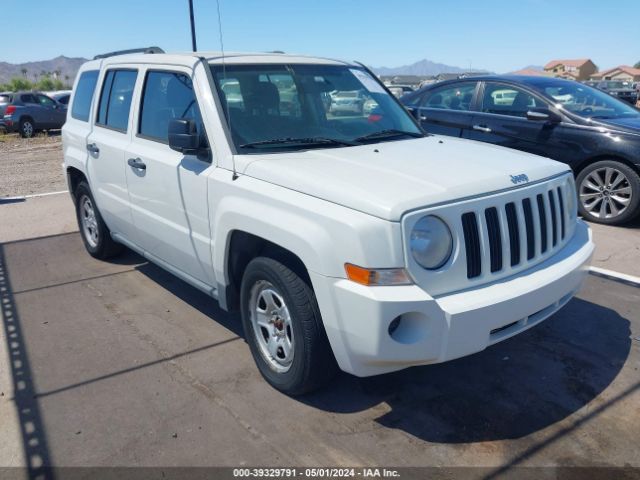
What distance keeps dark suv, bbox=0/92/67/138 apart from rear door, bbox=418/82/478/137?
53.6ft

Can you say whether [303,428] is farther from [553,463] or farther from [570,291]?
[570,291]

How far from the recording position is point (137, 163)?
4.34m

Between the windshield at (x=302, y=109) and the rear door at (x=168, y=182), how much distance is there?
278mm

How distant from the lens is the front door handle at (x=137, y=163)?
428 centimetres

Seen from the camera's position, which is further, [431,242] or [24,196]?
[24,196]

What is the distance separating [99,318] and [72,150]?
2.04 m

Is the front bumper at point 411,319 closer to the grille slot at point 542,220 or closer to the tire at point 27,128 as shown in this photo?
the grille slot at point 542,220

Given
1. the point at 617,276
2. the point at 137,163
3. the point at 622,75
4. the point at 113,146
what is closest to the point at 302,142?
the point at 137,163

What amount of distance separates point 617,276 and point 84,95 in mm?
5427

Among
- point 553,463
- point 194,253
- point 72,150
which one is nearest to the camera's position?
point 553,463

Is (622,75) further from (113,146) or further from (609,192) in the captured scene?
(113,146)

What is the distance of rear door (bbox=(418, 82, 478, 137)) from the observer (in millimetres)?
7773

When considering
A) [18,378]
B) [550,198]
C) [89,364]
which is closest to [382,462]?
[550,198]

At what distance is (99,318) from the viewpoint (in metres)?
4.58
